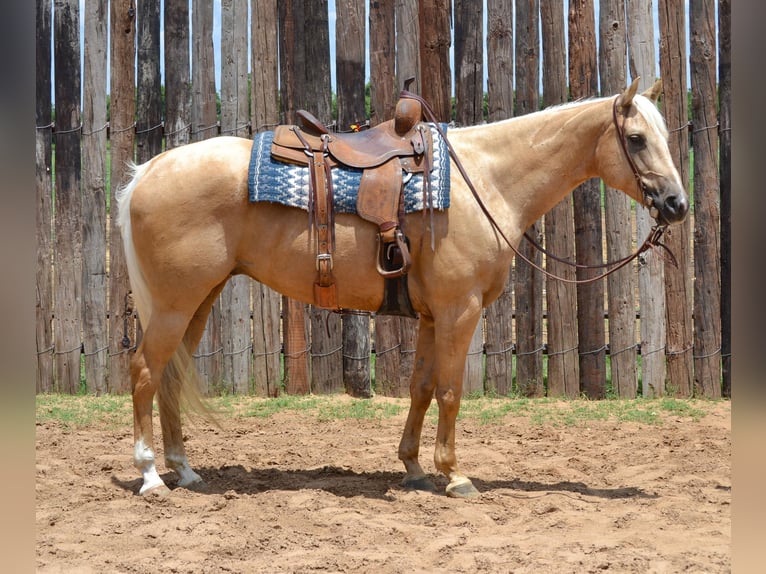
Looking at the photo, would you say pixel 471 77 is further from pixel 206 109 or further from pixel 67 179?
pixel 67 179

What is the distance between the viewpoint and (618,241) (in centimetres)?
729

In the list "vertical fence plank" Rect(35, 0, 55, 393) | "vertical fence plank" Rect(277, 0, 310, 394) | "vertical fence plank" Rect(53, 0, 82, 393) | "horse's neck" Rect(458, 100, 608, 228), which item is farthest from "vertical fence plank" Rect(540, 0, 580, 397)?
"vertical fence plank" Rect(35, 0, 55, 393)

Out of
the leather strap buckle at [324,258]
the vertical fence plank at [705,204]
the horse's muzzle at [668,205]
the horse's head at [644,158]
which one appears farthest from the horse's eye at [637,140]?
the vertical fence plank at [705,204]

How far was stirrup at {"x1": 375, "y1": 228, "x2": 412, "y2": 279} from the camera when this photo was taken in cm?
456

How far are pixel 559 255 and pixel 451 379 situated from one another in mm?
2938

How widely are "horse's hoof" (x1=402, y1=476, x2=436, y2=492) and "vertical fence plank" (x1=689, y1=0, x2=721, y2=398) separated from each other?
11.5ft

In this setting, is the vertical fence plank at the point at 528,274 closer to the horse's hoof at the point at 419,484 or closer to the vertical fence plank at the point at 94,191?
the horse's hoof at the point at 419,484

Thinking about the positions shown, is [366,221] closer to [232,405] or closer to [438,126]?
[438,126]

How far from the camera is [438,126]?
16.1ft

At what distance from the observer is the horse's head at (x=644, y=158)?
4449 millimetres

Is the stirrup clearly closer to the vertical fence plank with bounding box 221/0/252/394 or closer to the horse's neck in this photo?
the horse's neck

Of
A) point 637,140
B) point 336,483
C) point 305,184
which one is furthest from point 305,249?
point 637,140

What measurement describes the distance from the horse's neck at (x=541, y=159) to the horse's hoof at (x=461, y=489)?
62.9 inches

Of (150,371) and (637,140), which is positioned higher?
(637,140)
